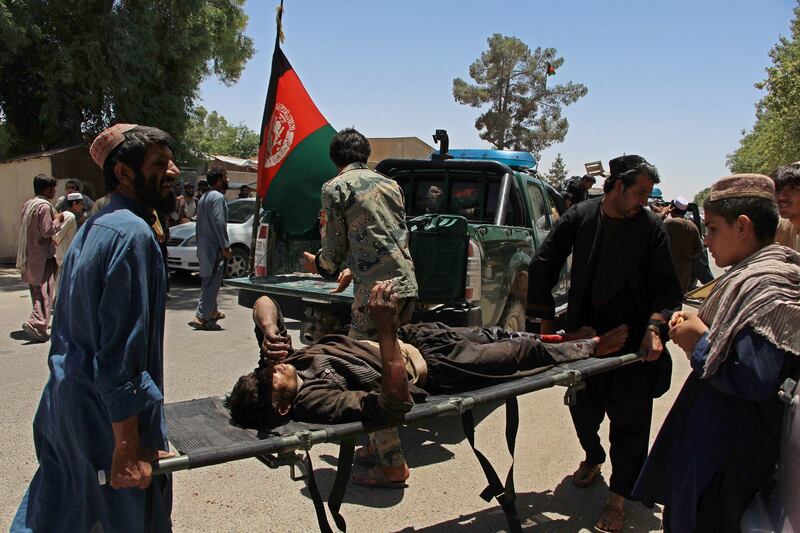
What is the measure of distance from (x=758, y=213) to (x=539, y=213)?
4452 mm

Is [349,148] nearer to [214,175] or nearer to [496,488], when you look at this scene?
[496,488]

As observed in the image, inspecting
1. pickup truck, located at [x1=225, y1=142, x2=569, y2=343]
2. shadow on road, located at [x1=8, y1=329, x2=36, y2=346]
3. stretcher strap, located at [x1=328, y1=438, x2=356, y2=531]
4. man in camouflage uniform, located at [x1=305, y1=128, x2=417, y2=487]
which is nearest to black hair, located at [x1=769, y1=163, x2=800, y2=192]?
man in camouflage uniform, located at [x1=305, y1=128, x2=417, y2=487]

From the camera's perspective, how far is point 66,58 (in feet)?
47.9

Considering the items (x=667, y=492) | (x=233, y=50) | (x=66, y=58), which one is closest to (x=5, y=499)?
(x=667, y=492)

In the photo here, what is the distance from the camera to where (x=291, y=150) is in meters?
6.31

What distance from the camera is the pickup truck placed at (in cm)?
483

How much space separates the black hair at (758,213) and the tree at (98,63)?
15247 millimetres

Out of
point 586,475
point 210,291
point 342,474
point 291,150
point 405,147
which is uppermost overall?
point 405,147

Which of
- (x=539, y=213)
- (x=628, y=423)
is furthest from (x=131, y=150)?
(x=539, y=213)

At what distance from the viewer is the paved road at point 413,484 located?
11.1 ft

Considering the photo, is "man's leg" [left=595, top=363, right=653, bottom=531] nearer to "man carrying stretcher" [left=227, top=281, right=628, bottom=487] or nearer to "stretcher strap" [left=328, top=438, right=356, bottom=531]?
"man carrying stretcher" [left=227, top=281, right=628, bottom=487]

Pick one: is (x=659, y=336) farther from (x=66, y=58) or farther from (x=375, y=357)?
(x=66, y=58)

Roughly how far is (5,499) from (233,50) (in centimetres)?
1714

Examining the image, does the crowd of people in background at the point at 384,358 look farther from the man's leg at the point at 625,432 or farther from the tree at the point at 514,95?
the tree at the point at 514,95
